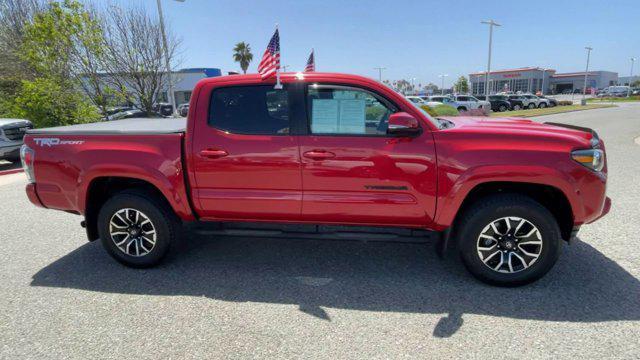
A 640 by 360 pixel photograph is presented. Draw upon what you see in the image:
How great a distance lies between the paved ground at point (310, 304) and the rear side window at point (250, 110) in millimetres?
1420

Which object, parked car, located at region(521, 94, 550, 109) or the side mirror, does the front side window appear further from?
parked car, located at region(521, 94, 550, 109)

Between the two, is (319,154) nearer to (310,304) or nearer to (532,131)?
(310,304)

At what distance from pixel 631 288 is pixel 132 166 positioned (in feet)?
14.8

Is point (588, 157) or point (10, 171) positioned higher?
point (588, 157)

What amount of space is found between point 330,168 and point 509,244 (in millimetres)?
1674

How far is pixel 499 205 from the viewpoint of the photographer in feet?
10.6

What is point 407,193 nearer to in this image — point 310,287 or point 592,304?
point 310,287

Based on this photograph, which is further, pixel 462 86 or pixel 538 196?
pixel 462 86

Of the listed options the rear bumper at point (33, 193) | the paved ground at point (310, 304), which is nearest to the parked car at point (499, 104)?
the paved ground at point (310, 304)

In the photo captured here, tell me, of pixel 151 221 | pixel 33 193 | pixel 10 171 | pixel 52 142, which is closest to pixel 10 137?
pixel 10 171

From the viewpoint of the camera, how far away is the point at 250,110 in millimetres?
3555

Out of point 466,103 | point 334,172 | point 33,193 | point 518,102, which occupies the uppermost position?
point 334,172

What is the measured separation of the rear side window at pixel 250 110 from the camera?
3490mm

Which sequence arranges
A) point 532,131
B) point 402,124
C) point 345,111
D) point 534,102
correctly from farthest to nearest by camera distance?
point 534,102, point 345,111, point 532,131, point 402,124
